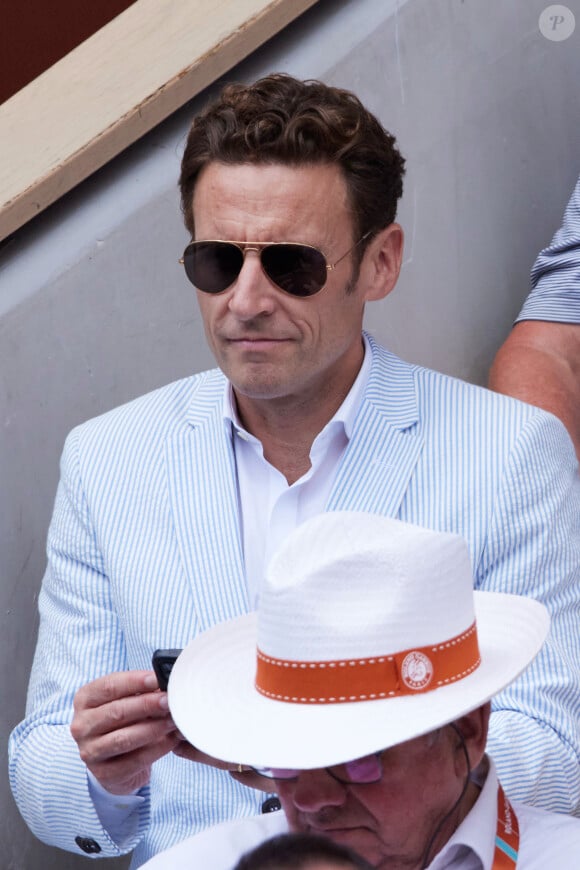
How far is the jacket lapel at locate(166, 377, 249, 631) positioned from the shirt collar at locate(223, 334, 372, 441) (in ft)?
0.07

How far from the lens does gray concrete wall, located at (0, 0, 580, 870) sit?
3.13 metres

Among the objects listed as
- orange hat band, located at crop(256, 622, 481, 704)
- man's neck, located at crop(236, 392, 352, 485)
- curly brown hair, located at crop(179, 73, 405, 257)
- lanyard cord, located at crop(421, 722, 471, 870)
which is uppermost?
curly brown hair, located at crop(179, 73, 405, 257)

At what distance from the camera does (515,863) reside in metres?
1.79

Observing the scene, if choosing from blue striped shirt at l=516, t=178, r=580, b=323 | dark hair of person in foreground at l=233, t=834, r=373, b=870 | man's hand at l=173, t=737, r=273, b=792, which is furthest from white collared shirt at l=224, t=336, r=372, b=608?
dark hair of person in foreground at l=233, t=834, r=373, b=870

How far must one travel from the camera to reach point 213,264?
2.53 metres

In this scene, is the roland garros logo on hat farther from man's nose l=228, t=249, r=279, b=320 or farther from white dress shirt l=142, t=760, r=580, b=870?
man's nose l=228, t=249, r=279, b=320

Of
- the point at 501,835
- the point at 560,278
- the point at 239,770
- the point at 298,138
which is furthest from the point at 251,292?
the point at 560,278

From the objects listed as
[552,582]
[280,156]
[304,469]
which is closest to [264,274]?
[280,156]

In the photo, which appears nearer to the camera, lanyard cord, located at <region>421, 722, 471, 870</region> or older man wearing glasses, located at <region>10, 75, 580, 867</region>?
lanyard cord, located at <region>421, 722, 471, 870</region>

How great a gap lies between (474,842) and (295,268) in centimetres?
110

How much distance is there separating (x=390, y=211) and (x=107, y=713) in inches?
44.8

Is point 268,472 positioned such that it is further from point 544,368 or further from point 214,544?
point 544,368

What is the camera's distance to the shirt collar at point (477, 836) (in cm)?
176

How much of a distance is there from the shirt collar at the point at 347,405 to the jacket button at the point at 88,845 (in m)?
0.75
